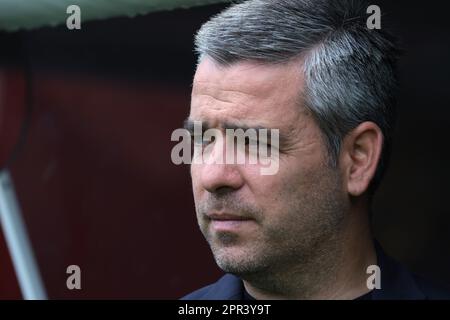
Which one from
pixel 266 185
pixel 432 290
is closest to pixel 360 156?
pixel 266 185

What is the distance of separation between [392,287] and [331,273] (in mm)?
130

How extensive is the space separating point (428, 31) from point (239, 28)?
88 cm

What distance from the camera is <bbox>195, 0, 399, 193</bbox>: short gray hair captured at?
1.37m

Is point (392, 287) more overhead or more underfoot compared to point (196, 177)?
more underfoot

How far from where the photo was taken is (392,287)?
4.77 feet

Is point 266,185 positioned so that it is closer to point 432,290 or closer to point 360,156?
point 360,156

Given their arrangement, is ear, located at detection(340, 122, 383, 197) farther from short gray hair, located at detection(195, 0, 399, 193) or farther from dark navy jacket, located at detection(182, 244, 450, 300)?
dark navy jacket, located at detection(182, 244, 450, 300)

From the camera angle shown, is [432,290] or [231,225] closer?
[231,225]

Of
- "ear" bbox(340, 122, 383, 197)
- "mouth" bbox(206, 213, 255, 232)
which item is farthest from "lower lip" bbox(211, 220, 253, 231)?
"ear" bbox(340, 122, 383, 197)

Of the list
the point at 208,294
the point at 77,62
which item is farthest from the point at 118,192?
the point at 208,294

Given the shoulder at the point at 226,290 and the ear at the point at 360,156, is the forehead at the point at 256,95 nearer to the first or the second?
the ear at the point at 360,156

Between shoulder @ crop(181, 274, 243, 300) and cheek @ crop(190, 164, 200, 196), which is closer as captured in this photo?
cheek @ crop(190, 164, 200, 196)

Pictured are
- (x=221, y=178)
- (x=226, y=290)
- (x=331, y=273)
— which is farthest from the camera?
(x=226, y=290)

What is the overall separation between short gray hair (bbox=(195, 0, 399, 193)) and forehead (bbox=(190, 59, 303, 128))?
0.7 inches
